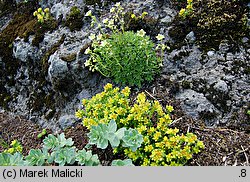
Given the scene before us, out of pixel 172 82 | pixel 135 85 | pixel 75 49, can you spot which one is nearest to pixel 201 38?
pixel 172 82

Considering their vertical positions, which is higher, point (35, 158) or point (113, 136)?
point (113, 136)

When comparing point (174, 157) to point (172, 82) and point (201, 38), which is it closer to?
point (172, 82)

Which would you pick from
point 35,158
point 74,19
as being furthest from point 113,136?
point 74,19

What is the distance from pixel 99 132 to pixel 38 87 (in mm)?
1983

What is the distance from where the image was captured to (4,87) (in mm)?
5367

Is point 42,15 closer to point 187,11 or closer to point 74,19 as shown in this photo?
point 74,19

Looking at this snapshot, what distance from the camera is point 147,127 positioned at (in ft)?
11.7

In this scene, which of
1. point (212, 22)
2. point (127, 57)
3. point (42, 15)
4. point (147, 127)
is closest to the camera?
point (147, 127)

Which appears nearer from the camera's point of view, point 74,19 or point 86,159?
point 86,159
